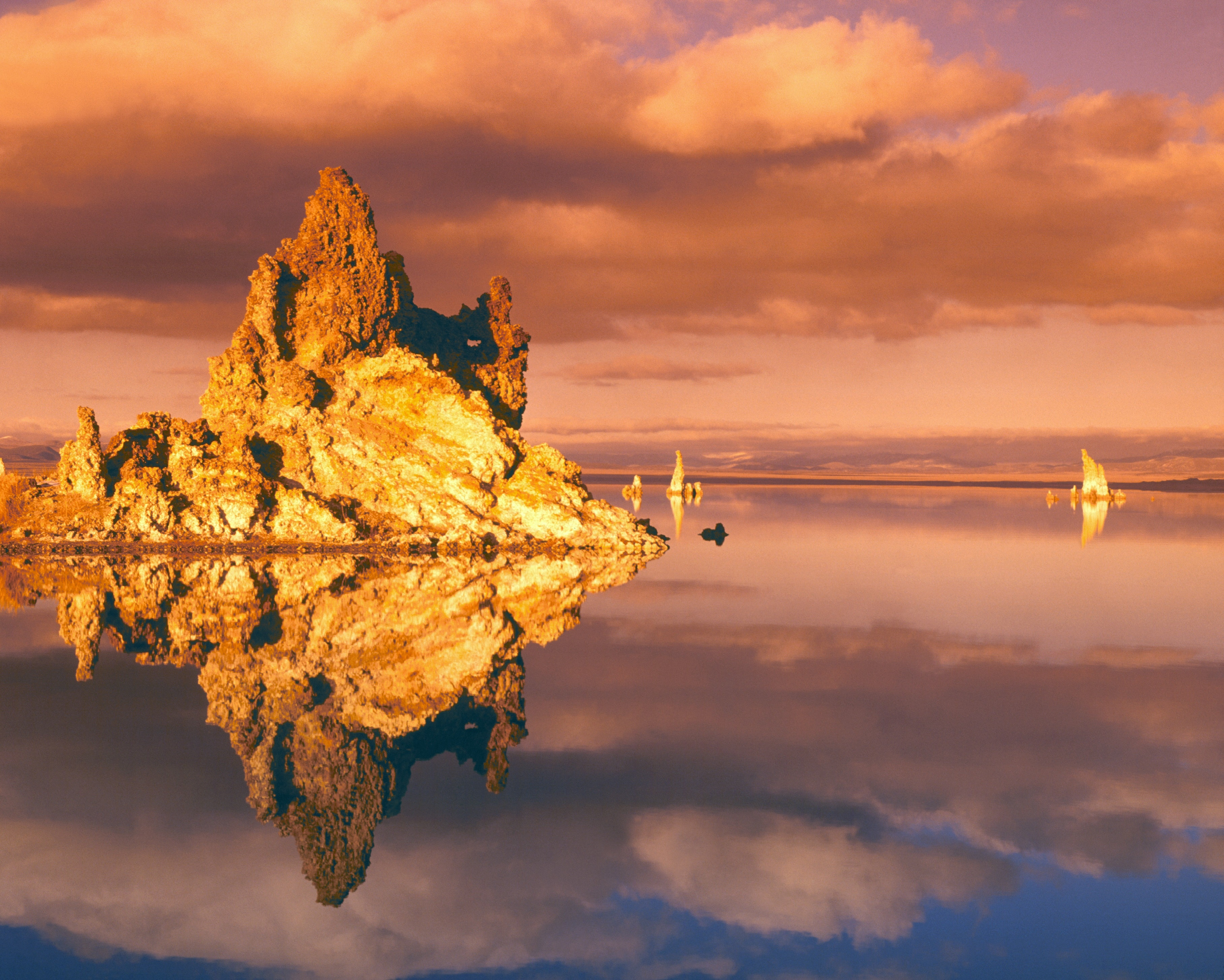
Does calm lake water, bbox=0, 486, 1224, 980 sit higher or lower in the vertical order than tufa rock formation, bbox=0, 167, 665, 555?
lower

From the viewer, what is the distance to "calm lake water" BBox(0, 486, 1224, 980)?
15438 mm

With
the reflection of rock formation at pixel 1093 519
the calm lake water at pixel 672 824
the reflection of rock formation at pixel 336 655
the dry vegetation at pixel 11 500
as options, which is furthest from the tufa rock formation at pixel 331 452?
the reflection of rock formation at pixel 1093 519

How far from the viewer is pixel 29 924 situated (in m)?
16.0

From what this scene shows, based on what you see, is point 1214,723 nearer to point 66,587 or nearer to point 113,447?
point 66,587

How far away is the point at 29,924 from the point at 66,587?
1834 inches

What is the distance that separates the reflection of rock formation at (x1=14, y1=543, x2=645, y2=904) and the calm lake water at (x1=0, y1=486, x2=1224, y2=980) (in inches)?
11.8

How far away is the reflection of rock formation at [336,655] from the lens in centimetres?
2225

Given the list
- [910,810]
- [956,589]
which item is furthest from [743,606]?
[910,810]

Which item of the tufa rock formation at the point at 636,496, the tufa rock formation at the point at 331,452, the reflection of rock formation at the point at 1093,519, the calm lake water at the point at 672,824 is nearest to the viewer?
the calm lake water at the point at 672,824

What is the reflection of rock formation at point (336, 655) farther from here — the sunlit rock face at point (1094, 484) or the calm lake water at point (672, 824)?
the sunlit rock face at point (1094, 484)

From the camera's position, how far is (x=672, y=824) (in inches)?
798

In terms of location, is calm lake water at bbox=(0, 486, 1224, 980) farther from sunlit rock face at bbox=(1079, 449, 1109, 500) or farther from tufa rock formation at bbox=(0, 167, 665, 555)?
sunlit rock face at bbox=(1079, 449, 1109, 500)

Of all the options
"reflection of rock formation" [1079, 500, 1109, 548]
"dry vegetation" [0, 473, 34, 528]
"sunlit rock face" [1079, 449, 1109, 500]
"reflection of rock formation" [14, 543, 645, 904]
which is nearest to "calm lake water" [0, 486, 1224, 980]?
"reflection of rock formation" [14, 543, 645, 904]

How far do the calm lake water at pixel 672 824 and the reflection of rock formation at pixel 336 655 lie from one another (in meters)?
0.30
